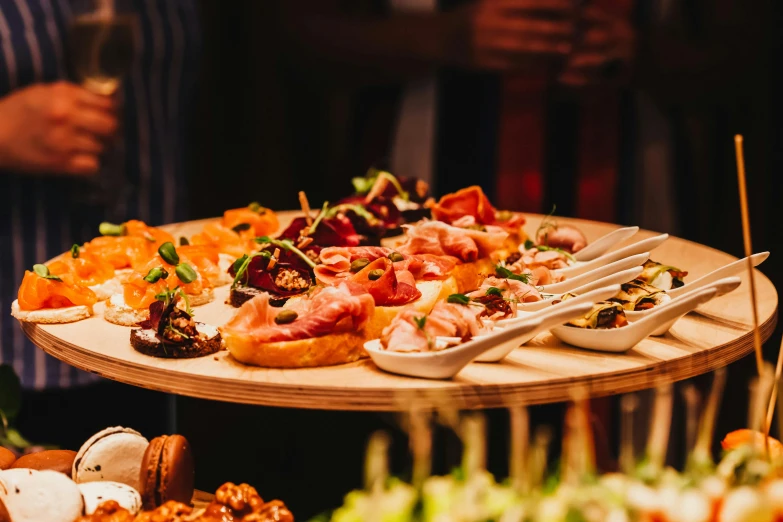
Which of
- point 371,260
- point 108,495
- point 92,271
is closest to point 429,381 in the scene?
point 371,260

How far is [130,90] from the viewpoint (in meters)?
4.05

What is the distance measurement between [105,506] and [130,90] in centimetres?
252

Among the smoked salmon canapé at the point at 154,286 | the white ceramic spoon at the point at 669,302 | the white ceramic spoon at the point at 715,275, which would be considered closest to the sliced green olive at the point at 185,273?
the smoked salmon canapé at the point at 154,286

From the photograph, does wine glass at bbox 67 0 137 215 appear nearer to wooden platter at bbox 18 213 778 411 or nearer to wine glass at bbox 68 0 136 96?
wine glass at bbox 68 0 136 96

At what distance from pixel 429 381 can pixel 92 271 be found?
4.07 feet

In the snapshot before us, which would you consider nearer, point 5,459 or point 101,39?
point 5,459

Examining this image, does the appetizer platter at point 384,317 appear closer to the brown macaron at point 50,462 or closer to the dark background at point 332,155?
the brown macaron at point 50,462

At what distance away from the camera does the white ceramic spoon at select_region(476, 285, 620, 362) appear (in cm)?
198

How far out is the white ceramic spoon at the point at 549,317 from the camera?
198cm

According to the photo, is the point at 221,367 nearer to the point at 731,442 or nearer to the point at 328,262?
the point at 328,262

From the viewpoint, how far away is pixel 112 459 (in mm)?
2166

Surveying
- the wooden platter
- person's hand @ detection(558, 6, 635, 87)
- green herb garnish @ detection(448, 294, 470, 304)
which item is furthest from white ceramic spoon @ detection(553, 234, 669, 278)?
person's hand @ detection(558, 6, 635, 87)

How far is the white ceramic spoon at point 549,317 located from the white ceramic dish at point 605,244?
0.72m

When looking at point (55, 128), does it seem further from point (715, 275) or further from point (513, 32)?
point (715, 275)
